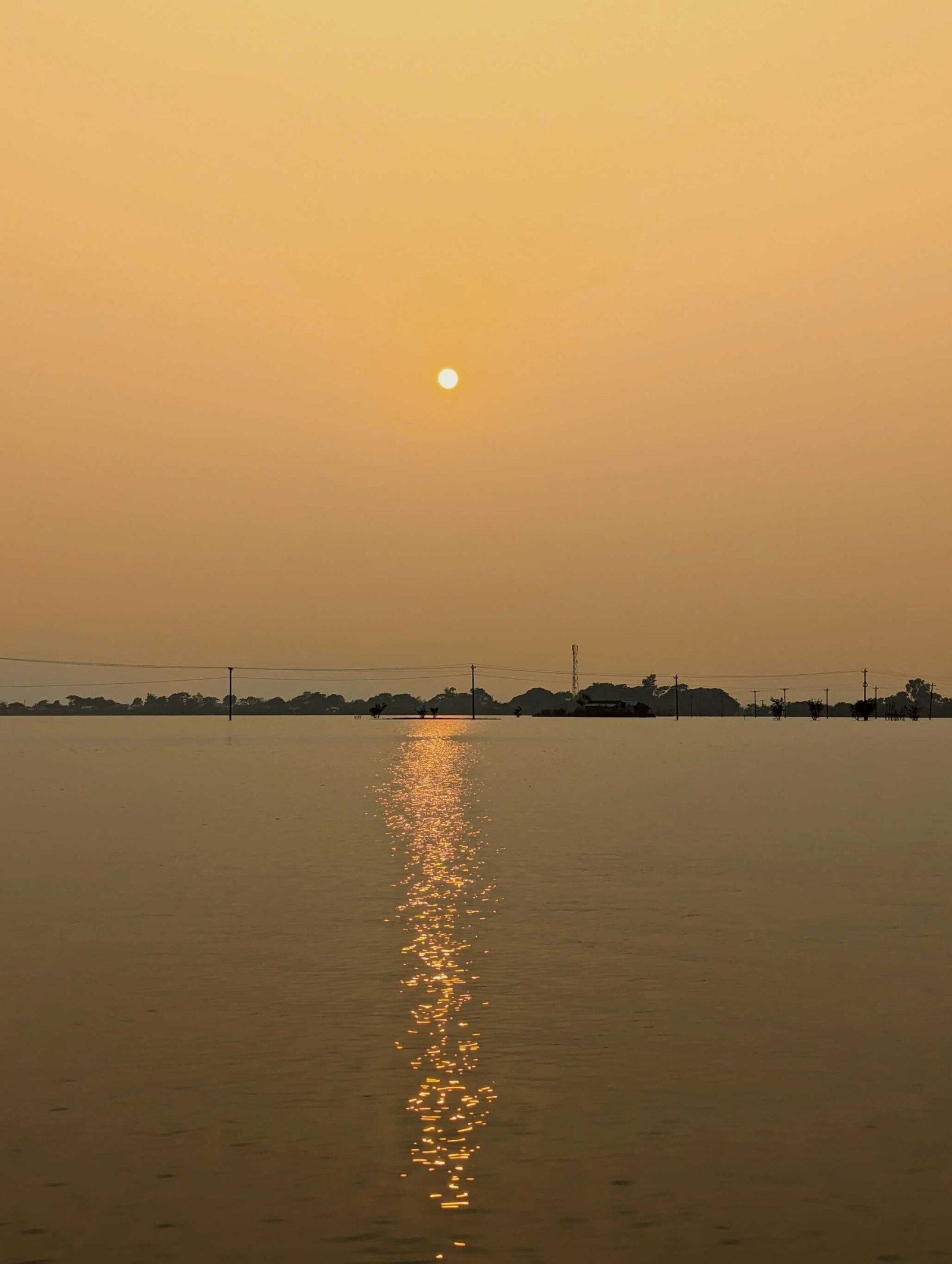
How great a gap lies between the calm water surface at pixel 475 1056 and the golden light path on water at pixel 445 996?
0.32ft

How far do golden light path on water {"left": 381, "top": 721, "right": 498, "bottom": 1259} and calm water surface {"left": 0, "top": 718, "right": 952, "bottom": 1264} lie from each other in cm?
10

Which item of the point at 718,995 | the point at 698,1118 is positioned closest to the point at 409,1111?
the point at 698,1118

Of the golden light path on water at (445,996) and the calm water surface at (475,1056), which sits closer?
the calm water surface at (475,1056)

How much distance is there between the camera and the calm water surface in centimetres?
1627

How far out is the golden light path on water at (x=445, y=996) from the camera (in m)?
18.5

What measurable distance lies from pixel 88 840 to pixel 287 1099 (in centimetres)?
4545

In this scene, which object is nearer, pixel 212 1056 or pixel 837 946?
pixel 212 1056

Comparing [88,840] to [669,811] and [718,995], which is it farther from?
[718,995]

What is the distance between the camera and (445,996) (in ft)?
94.7

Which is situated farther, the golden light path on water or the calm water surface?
the golden light path on water

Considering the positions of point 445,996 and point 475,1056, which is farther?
point 445,996

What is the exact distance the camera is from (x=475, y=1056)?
23.7 meters

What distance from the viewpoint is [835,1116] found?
20516 mm

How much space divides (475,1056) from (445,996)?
17.0 feet
